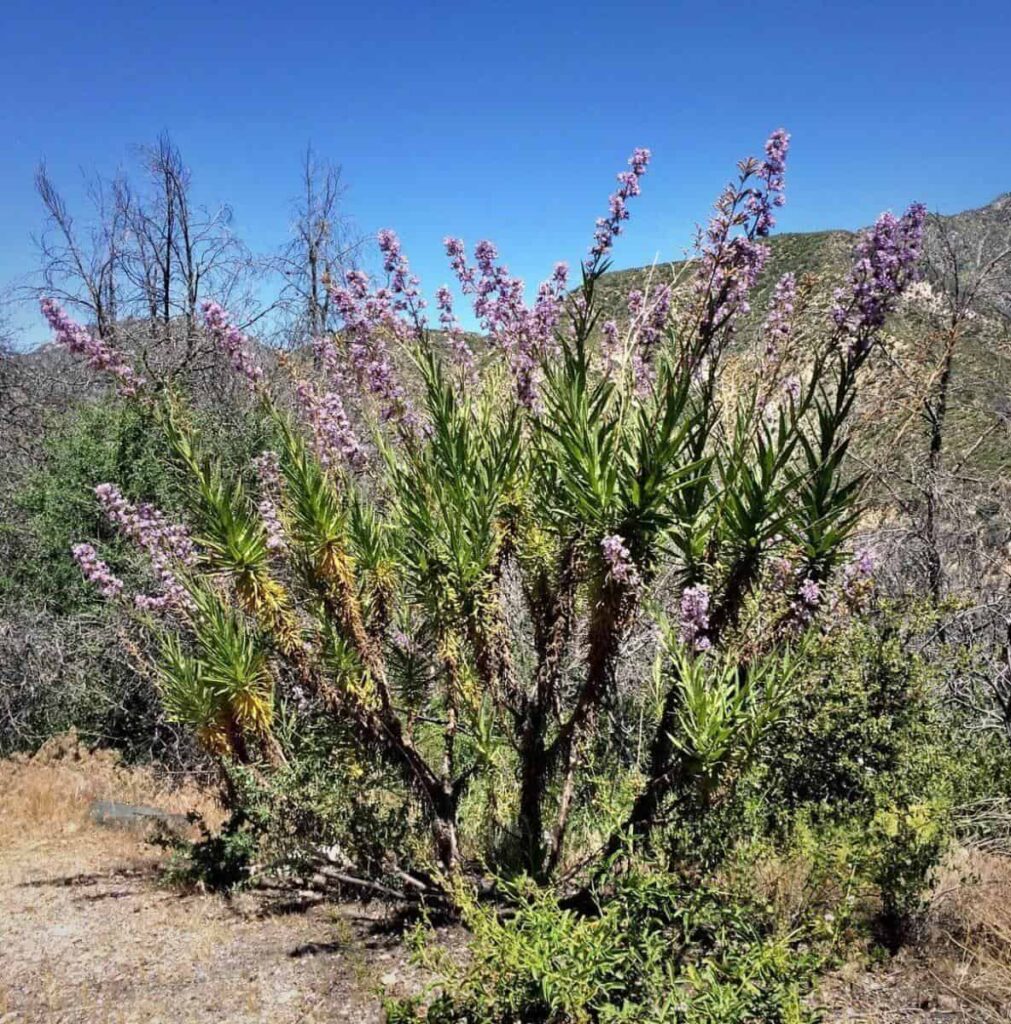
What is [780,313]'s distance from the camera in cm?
380

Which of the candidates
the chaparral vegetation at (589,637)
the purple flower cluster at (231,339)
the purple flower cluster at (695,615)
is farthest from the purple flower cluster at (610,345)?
the purple flower cluster at (231,339)

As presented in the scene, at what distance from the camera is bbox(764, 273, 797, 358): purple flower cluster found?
3.73 meters

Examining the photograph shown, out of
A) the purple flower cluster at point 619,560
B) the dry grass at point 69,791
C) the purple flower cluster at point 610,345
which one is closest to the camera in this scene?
the purple flower cluster at point 619,560

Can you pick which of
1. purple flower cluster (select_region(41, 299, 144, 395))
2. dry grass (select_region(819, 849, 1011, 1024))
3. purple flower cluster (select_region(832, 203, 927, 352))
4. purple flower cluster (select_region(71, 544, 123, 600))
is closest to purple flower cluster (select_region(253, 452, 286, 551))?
purple flower cluster (select_region(41, 299, 144, 395))

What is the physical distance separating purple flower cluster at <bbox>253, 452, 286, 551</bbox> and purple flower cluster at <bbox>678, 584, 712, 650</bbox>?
7.36ft

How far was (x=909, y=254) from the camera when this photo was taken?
302 cm

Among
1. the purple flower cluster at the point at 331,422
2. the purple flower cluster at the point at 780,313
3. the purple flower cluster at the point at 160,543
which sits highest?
the purple flower cluster at the point at 780,313

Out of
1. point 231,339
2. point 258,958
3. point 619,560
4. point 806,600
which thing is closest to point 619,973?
point 619,560

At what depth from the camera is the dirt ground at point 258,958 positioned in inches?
153

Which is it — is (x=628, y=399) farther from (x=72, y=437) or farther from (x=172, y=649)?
(x=72, y=437)

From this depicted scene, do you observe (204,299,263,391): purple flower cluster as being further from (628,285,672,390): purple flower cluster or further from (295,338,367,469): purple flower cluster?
(628,285,672,390): purple flower cluster

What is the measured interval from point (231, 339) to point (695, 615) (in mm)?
2647

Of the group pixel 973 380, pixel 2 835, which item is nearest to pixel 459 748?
pixel 2 835

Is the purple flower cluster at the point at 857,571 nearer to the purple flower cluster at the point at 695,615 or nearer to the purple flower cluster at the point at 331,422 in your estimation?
the purple flower cluster at the point at 695,615
